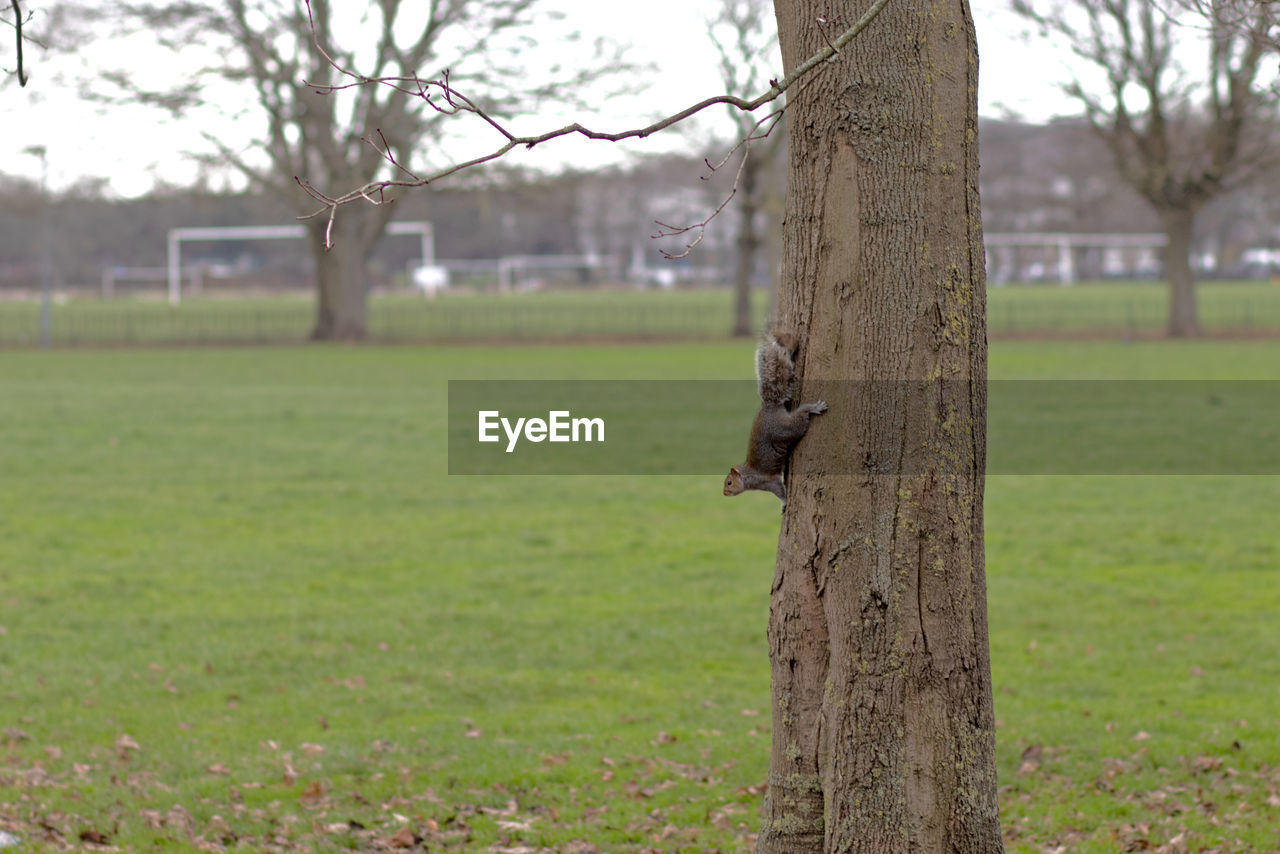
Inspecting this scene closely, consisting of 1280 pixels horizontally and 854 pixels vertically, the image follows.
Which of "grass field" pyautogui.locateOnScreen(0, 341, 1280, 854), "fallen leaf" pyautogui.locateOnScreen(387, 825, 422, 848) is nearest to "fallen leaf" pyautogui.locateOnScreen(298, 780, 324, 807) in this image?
"grass field" pyautogui.locateOnScreen(0, 341, 1280, 854)

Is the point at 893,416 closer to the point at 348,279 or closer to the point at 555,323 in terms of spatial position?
the point at 348,279

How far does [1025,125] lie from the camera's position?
32.5m

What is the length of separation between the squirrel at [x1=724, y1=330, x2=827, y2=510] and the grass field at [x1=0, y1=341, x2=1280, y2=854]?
1.69m

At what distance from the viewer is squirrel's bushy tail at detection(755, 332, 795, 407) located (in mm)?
3541

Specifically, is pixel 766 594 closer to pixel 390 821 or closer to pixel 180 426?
pixel 390 821

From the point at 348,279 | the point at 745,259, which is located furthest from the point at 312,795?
the point at 745,259

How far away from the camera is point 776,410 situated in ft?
11.8

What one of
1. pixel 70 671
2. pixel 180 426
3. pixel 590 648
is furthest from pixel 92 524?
pixel 180 426

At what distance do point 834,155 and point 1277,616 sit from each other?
6025 mm

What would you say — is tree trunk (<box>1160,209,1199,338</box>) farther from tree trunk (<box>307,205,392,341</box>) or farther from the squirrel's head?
the squirrel's head

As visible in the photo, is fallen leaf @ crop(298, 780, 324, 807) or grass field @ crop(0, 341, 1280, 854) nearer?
grass field @ crop(0, 341, 1280, 854)

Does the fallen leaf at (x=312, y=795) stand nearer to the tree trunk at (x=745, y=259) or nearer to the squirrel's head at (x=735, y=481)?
the squirrel's head at (x=735, y=481)

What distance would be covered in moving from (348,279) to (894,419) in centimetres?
3213

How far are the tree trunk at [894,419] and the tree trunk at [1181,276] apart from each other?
30.3 m
